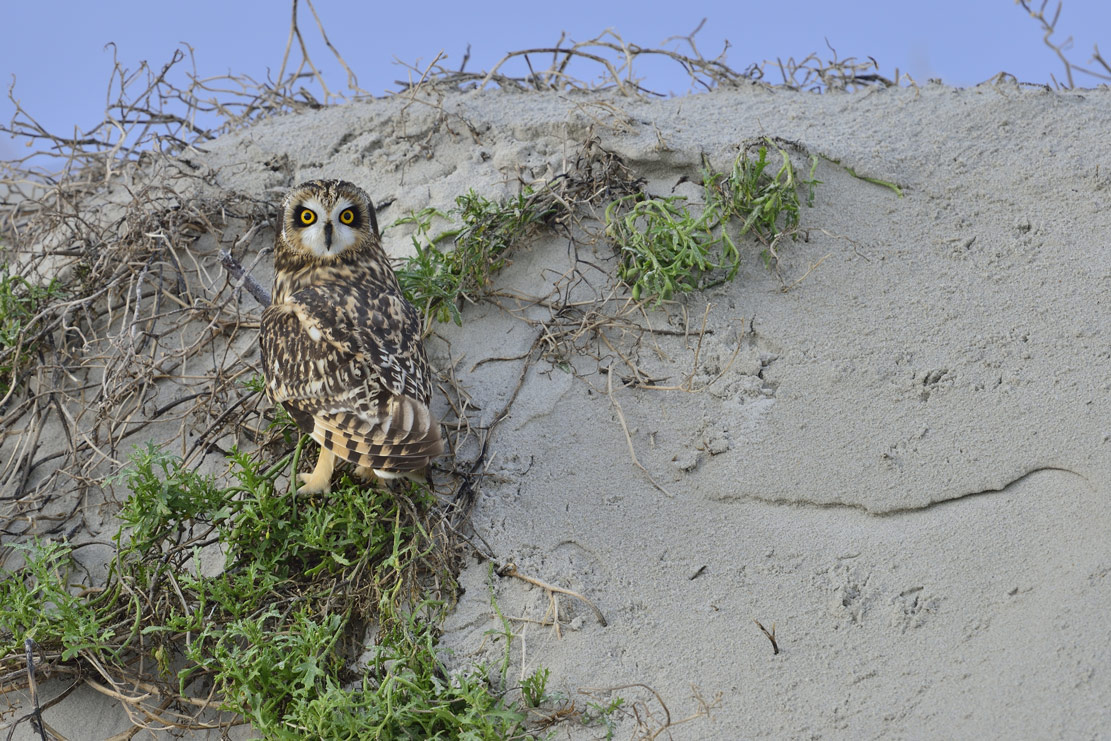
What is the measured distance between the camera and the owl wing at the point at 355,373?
3.22 meters

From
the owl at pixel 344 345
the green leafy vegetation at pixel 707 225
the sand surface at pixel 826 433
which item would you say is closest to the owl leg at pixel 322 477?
the owl at pixel 344 345

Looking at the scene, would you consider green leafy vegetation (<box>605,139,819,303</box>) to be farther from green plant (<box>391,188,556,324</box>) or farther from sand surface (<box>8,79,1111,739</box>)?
green plant (<box>391,188,556,324</box>)

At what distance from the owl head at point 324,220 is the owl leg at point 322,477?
84cm

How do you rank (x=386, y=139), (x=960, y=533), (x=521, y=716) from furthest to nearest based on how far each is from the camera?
(x=386, y=139) → (x=960, y=533) → (x=521, y=716)

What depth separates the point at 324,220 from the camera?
382cm

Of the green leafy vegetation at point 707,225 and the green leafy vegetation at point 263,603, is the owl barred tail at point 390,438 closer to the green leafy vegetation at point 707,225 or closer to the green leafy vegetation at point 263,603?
the green leafy vegetation at point 263,603

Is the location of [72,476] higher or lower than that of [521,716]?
higher

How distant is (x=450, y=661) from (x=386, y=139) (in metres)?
3.15

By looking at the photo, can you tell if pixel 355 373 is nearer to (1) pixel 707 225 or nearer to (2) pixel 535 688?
(2) pixel 535 688

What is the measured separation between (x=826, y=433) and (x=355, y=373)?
1880mm

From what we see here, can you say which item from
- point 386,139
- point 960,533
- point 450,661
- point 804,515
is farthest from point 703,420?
point 386,139

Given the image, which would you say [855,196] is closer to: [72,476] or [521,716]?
[521,716]

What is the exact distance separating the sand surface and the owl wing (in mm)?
560

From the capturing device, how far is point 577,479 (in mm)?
3762
